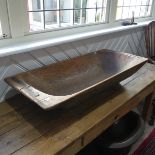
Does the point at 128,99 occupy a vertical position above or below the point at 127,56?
below

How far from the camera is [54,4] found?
1317 millimetres

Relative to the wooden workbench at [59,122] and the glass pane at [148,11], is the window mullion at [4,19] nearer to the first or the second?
the wooden workbench at [59,122]

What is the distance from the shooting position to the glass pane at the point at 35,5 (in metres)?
1.19

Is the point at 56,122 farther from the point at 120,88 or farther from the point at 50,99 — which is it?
the point at 120,88

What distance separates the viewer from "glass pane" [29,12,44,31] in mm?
1232

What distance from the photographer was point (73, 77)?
122 centimetres

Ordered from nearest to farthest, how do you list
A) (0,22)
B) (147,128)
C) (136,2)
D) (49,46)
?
(0,22)
(49,46)
(147,128)
(136,2)

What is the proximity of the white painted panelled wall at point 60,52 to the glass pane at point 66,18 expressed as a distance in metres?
0.17

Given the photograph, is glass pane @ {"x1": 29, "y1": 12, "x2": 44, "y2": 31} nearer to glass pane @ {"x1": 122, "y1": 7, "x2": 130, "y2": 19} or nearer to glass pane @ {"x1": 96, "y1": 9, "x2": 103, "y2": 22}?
glass pane @ {"x1": 96, "y1": 9, "x2": 103, "y2": 22}

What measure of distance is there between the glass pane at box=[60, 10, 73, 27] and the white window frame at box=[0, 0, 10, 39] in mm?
436

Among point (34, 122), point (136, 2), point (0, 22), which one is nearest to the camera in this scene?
point (34, 122)

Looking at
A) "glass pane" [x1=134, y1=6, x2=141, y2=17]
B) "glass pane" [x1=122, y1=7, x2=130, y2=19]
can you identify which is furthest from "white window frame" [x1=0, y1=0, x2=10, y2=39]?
"glass pane" [x1=134, y1=6, x2=141, y2=17]

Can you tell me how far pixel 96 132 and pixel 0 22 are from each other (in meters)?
0.79

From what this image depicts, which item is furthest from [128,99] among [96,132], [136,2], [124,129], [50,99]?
[136,2]
